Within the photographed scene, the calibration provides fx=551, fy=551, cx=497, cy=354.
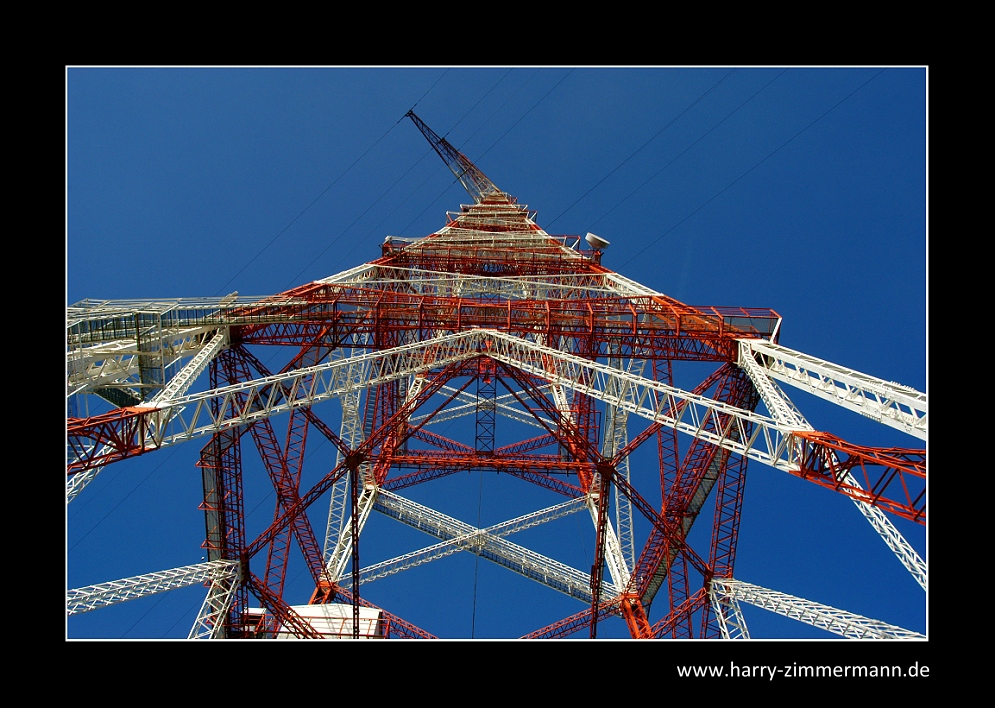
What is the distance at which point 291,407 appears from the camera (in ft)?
55.7

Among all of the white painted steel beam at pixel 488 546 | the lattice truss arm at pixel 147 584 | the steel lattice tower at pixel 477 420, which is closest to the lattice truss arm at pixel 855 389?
the steel lattice tower at pixel 477 420

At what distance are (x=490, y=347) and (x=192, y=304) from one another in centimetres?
1085

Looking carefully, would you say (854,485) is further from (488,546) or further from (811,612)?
(488,546)

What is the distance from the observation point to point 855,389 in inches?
526

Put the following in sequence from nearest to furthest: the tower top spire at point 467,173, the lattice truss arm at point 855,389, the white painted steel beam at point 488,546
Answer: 1. the lattice truss arm at point 855,389
2. the white painted steel beam at point 488,546
3. the tower top spire at point 467,173

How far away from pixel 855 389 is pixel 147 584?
20894 millimetres

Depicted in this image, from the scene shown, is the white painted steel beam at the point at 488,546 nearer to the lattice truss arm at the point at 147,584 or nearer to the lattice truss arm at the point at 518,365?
the lattice truss arm at the point at 147,584

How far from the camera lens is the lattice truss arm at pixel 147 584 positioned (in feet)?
50.6

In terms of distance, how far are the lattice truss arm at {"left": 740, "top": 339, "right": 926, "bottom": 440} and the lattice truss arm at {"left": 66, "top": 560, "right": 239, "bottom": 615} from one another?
19.3m

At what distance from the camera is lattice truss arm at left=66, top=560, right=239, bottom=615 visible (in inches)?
607

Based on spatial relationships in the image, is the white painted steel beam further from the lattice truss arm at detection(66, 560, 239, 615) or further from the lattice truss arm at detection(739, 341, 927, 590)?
the lattice truss arm at detection(739, 341, 927, 590)

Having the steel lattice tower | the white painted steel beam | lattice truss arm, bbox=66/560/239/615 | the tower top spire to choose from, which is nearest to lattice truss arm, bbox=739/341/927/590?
the steel lattice tower

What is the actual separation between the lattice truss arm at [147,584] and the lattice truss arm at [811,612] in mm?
18577

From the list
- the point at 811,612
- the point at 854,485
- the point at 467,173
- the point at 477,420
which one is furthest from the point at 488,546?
the point at 467,173
